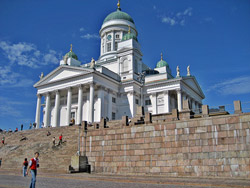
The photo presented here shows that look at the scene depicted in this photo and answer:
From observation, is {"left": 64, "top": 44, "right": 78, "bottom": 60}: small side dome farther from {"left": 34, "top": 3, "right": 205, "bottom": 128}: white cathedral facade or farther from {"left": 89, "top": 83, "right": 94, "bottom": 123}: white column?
{"left": 89, "top": 83, "right": 94, "bottom": 123}: white column

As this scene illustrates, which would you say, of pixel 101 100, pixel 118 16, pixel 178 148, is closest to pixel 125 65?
pixel 101 100

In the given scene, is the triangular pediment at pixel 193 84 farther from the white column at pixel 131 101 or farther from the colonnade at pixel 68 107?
the colonnade at pixel 68 107

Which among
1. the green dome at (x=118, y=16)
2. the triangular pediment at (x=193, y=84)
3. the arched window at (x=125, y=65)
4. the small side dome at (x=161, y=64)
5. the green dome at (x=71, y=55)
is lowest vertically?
the triangular pediment at (x=193, y=84)

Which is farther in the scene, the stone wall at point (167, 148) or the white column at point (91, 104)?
the white column at point (91, 104)

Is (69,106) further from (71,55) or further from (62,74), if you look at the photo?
(71,55)

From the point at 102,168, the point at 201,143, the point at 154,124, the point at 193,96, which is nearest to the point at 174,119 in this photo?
the point at 154,124

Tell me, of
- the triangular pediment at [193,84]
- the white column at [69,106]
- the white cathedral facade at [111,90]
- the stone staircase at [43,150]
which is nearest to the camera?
the stone staircase at [43,150]

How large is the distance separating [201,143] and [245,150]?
282 centimetres

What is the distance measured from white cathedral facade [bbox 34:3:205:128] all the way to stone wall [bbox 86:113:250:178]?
18294 millimetres

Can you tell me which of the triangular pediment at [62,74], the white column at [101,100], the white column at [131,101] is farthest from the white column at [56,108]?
the white column at [131,101]

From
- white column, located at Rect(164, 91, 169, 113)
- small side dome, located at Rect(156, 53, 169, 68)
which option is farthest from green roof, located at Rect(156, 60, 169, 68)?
white column, located at Rect(164, 91, 169, 113)

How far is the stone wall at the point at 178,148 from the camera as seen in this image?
1719cm

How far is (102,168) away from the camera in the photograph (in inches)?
866

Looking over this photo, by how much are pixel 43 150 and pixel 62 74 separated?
70.9ft
